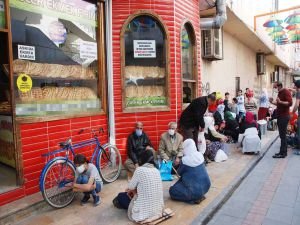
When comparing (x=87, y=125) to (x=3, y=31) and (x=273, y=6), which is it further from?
(x=273, y=6)

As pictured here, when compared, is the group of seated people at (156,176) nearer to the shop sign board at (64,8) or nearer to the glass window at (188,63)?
the glass window at (188,63)

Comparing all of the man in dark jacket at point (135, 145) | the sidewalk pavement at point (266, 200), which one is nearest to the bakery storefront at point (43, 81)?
the man in dark jacket at point (135, 145)

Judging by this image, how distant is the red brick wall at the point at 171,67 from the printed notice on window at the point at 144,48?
38cm

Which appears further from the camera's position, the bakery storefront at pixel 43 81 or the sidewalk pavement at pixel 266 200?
the bakery storefront at pixel 43 81

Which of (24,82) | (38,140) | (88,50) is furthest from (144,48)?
(38,140)

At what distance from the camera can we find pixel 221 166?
680cm

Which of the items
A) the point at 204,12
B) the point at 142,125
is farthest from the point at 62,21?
the point at 204,12

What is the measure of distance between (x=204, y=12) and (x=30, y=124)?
7162 mm

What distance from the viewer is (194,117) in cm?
623

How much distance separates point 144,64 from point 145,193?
335 centimetres

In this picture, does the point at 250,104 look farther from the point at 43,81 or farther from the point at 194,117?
the point at 43,81

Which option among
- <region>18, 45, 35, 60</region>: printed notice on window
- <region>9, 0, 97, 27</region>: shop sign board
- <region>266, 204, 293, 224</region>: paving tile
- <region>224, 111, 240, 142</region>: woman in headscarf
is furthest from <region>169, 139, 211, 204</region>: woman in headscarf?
<region>224, 111, 240, 142</region>: woman in headscarf

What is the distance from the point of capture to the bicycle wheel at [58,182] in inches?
169

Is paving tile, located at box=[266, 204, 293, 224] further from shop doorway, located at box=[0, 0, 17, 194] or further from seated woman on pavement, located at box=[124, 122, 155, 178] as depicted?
shop doorway, located at box=[0, 0, 17, 194]
